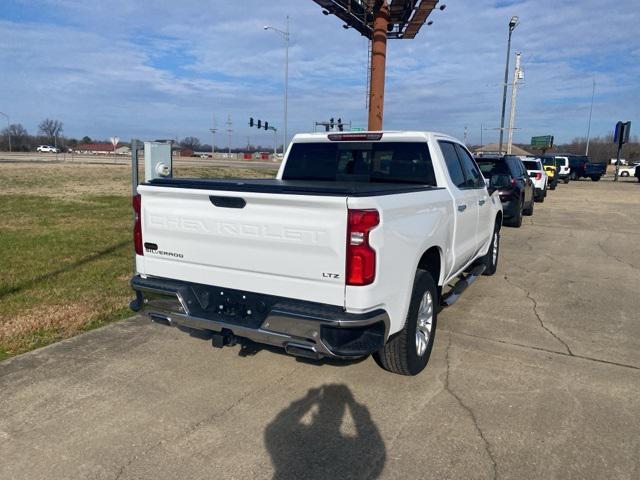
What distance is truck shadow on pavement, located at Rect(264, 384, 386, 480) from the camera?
9.78 feet

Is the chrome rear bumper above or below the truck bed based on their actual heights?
below

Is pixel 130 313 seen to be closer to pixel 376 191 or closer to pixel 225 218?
pixel 225 218

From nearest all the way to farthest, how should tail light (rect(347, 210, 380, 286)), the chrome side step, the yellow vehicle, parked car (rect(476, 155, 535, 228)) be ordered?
tail light (rect(347, 210, 380, 286))
the chrome side step
parked car (rect(476, 155, 535, 228))
the yellow vehicle

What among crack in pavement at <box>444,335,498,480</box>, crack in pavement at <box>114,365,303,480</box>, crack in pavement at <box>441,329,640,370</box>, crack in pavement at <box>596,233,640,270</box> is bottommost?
crack in pavement at <box>114,365,303,480</box>

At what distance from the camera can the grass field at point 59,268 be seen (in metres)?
5.17

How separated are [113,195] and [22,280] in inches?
476

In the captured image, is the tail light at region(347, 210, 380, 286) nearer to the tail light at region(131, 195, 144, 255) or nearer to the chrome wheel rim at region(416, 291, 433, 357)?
the chrome wheel rim at region(416, 291, 433, 357)

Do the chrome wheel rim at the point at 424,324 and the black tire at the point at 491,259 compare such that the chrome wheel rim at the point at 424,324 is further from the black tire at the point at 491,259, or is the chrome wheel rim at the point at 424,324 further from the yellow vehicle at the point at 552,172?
the yellow vehicle at the point at 552,172

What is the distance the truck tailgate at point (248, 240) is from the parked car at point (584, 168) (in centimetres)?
4202

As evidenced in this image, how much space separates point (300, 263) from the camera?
11.0 feet

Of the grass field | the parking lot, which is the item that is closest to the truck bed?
the parking lot

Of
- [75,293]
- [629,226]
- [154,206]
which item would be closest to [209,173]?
[629,226]

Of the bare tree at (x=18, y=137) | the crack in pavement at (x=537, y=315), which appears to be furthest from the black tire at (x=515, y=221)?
the bare tree at (x=18, y=137)

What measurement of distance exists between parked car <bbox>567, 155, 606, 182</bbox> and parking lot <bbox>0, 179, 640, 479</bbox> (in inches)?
1549
